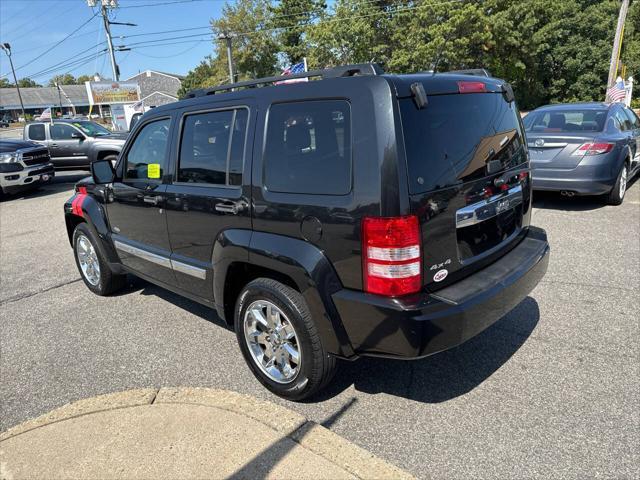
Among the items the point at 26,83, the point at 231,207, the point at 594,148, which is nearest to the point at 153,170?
the point at 231,207

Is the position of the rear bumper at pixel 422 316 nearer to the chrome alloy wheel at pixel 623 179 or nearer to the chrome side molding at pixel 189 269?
the chrome side molding at pixel 189 269

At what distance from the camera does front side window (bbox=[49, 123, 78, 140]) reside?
46.1 feet

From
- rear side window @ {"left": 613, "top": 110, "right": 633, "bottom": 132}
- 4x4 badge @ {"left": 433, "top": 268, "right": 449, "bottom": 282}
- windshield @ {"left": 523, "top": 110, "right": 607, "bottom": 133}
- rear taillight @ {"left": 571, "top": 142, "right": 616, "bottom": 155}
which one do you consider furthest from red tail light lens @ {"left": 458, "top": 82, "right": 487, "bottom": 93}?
rear side window @ {"left": 613, "top": 110, "right": 633, "bottom": 132}

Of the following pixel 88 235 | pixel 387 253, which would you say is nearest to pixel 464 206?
pixel 387 253

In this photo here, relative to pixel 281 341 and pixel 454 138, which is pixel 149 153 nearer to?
pixel 281 341

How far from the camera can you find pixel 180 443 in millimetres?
2549

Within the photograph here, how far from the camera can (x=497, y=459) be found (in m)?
2.36

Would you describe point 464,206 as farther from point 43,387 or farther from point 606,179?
point 606,179

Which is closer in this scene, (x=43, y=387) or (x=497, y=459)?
(x=497, y=459)

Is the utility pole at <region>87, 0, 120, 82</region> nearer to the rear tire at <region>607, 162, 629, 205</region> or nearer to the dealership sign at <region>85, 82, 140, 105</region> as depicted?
the dealership sign at <region>85, 82, 140, 105</region>

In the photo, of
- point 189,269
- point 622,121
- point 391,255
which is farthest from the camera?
point 622,121

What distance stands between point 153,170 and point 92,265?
1772 mm

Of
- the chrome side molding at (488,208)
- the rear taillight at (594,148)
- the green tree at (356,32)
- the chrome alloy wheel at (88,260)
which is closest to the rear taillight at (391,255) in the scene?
the chrome side molding at (488,208)

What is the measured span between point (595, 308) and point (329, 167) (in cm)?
295
